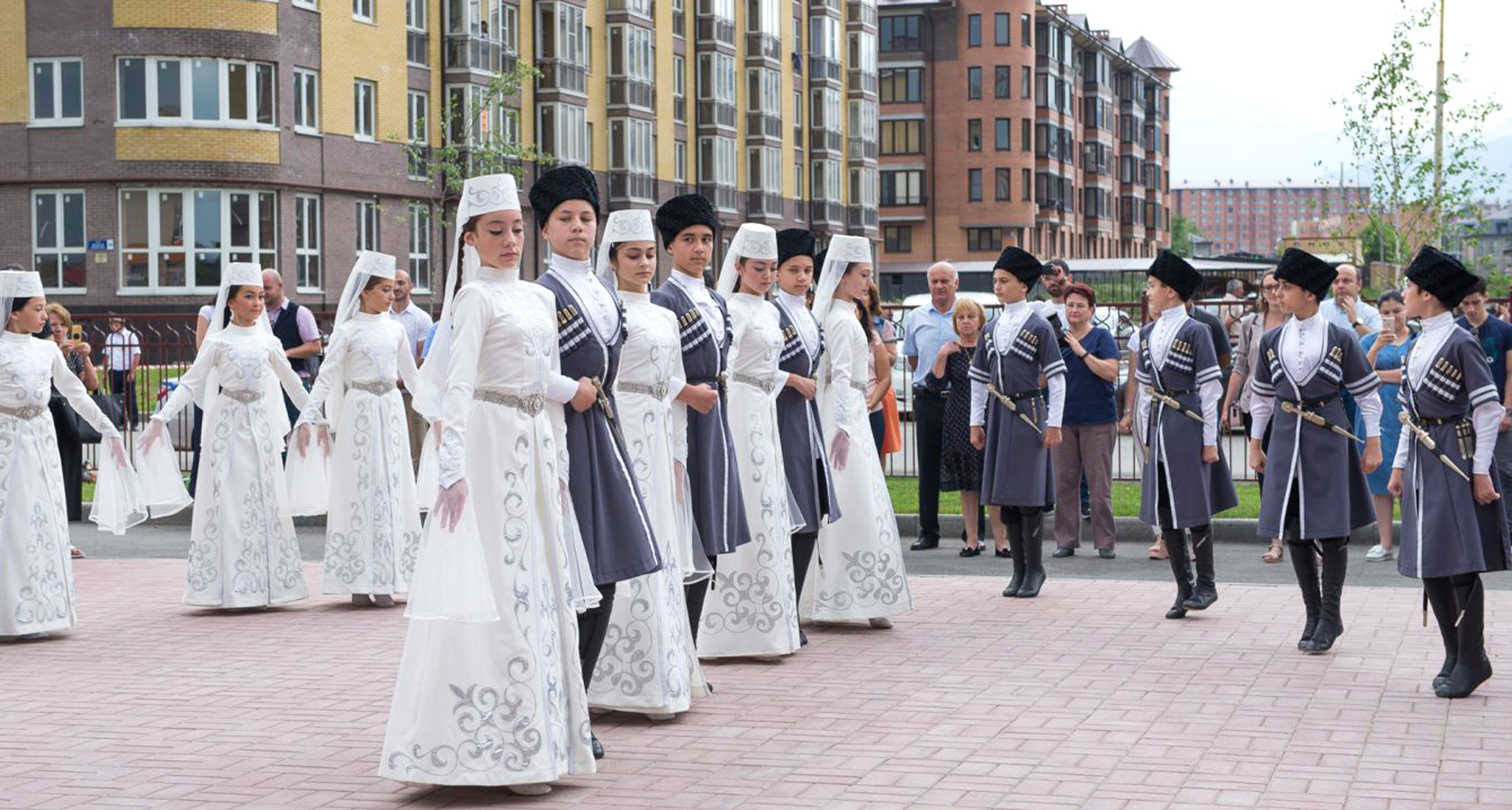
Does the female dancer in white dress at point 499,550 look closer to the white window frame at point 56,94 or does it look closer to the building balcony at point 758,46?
the white window frame at point 56,94

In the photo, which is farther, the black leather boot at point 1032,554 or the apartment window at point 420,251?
the apartment window at point 420,251

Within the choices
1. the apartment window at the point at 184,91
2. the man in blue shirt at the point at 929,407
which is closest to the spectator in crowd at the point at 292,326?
the man in blue shirt at the point at 929,407

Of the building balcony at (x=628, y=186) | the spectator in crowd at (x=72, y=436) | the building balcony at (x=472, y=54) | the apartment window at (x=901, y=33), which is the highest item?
the apartment window at (x=901, y=33)

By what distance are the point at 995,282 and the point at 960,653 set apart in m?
3.11

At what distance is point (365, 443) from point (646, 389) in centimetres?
464

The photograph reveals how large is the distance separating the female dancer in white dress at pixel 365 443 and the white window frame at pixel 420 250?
37265 millimetres

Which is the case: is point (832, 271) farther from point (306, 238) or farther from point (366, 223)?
point (366, 223)

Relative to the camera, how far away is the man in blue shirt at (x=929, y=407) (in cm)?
1571

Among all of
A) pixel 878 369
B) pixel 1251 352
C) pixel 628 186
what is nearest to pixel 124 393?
pixel 878 369

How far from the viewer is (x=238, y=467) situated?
41.1 ft

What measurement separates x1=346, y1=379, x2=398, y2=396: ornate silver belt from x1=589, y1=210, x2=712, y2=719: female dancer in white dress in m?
4.26

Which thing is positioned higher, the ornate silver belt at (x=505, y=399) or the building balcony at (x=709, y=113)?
the building balcony at (x=709, y=113)

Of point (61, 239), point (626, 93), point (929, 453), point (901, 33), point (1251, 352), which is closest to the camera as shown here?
point (929, 453)

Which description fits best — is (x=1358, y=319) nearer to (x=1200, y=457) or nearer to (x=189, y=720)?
(x=1200, y=457)
